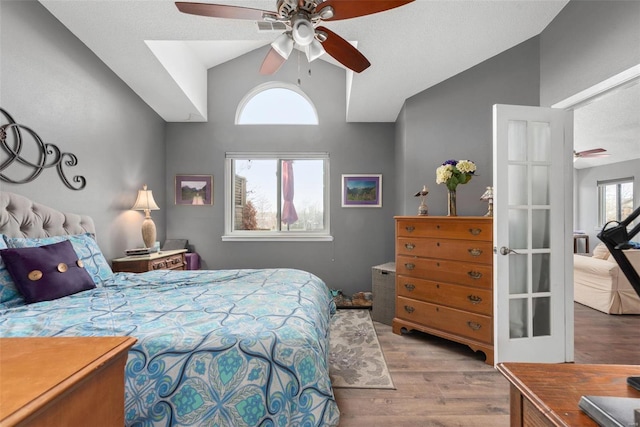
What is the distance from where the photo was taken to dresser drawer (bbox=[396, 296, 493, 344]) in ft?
7.91

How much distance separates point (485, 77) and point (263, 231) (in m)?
3.31

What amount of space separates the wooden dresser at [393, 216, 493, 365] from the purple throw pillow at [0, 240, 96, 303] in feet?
8.71

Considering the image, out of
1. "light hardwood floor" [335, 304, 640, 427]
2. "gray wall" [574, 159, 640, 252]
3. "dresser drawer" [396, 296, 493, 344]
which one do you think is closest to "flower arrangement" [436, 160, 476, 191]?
"dresser drawer" [396, 296, 493, 344]

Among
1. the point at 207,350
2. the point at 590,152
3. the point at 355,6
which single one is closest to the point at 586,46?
the point at 355,6

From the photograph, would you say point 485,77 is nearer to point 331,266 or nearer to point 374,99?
point 374,99

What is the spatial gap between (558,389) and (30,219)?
2972mm

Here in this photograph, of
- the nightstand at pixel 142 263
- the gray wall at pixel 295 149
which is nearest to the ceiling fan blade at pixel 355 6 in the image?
the gray wall at pixel 295 149

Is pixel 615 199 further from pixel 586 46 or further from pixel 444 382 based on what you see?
pixel 444 382

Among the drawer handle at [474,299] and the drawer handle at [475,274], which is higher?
the drawer handle at [475,274]

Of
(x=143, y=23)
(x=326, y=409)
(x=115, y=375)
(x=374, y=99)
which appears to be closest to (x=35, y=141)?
(x=143, y=23)

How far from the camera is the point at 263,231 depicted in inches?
169

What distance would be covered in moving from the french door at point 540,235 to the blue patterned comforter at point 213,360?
182cm

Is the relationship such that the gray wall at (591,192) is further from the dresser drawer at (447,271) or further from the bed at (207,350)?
the bed at (207,350)

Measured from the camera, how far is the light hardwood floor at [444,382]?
172cm
